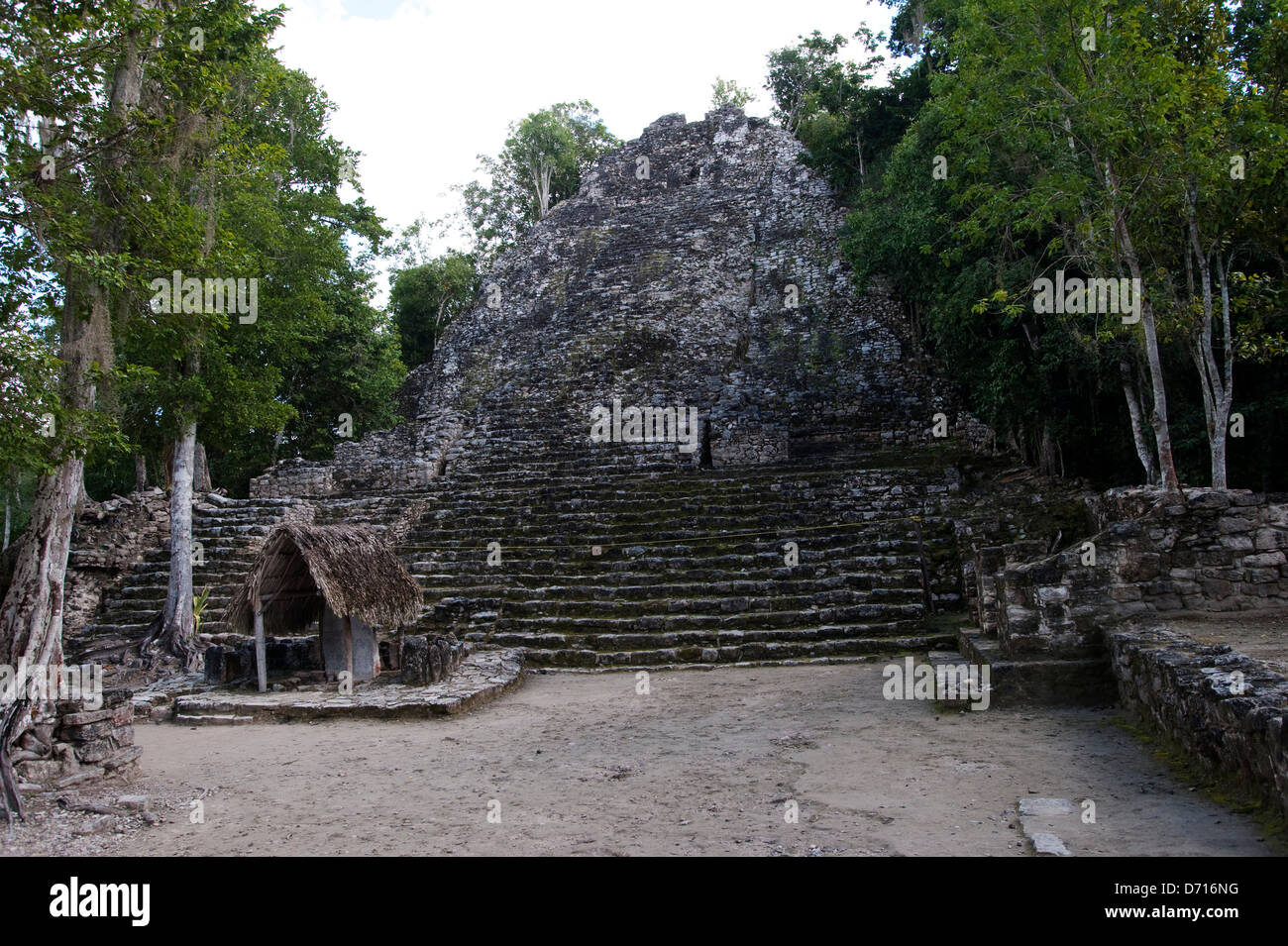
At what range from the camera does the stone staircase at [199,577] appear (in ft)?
33.9

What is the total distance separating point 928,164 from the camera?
11.8 metres

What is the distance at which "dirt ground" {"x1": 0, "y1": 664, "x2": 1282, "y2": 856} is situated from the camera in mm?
3766

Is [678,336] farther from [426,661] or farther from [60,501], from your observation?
[60,501]

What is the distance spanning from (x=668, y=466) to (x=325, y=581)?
284 inches

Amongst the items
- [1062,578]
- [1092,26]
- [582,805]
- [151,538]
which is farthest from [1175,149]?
[151,538]

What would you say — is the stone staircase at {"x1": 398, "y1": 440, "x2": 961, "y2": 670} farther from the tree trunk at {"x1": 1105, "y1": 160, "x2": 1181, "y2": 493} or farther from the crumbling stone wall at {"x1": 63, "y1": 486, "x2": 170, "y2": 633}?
the crumbling stone wall at {"x1": 63, "y1": 486, "x2": 170, "y2": 633}

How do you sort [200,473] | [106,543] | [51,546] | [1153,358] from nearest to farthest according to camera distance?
1. [51,546]
2. [1153,358]
3. [106,543]
4. [200,473]

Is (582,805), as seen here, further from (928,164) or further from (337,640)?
(928,164)

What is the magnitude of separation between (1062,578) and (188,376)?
32.4 feet

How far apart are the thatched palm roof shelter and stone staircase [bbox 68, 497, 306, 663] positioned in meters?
1.93

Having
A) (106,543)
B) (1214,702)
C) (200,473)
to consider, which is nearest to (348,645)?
(106,543)

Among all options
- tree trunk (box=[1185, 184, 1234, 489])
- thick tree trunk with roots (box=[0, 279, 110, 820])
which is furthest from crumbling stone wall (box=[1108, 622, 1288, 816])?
thick tree trunk with roots (box=[0, 279, 110, 820])

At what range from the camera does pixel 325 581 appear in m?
7.61

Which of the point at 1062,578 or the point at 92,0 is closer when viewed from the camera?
the point at 92,0
